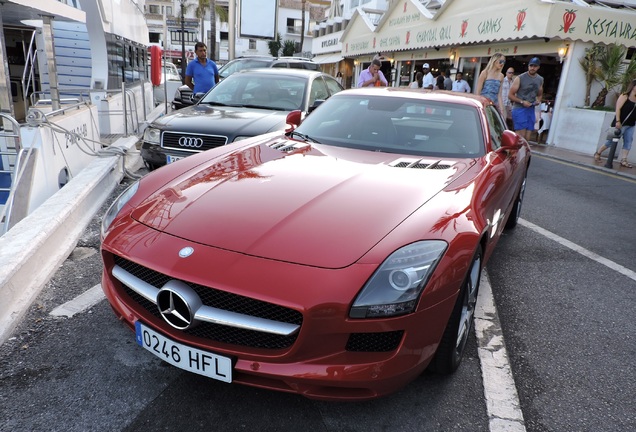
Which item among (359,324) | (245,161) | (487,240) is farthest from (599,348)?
(245,161)

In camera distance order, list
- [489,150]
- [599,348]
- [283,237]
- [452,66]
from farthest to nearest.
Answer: [452,66], [489,150], [599,348], [283,237]

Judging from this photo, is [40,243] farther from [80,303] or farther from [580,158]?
[580,158]

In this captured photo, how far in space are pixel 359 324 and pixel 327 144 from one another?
1.91 meters

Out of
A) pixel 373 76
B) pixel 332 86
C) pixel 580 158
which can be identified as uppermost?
pixel 373 76

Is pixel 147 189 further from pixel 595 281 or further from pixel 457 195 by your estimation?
pixel 595 281

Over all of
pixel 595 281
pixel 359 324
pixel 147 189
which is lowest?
pixel 595 281

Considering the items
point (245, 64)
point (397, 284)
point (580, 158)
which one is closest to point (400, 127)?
point (397, 284)

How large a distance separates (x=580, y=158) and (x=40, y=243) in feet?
37.1

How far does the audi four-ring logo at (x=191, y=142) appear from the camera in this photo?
5.36 meters

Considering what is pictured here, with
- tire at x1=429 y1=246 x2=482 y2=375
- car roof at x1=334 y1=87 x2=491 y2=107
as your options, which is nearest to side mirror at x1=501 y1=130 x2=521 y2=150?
car roof at x1=334 y1=87 x2=491 y2=107

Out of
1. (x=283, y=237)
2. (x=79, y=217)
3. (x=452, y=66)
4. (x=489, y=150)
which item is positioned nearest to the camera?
(x=283, y=237)

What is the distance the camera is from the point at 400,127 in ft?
11.7

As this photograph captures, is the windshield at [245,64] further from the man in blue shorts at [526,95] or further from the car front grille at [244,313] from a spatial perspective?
the car front grille at [244,313]

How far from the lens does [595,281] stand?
3867 mm
